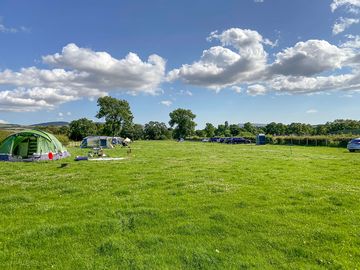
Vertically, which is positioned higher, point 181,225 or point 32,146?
point 32,146

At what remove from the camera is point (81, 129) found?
125m

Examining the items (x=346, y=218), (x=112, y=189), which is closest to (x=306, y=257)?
(x=346, y=218)

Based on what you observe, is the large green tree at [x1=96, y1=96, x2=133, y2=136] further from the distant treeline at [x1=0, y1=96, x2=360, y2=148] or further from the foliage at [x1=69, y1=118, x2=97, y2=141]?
the foliage at [x1=69, y1=118, x2=97, y2=141]

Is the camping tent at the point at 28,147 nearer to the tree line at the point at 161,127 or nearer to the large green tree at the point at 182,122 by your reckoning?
the tree line at the point at 161,127

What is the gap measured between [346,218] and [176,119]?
161m

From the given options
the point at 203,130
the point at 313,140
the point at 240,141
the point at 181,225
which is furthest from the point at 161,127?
the point at 181,225

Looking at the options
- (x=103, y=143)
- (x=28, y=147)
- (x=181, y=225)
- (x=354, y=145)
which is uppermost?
(x=354, y=145)

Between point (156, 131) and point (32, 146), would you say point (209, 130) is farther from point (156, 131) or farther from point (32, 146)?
point (32, 146)

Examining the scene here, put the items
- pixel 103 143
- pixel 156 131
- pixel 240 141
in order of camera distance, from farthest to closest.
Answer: pixel 156 131 < pixel 240 141 < pixel 103 143

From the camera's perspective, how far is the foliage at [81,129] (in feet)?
402

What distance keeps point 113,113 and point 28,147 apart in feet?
288

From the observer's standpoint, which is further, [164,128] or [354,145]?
[164,128]

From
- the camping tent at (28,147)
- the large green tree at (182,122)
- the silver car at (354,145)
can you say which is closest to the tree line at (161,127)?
the large green tree at (182,122)

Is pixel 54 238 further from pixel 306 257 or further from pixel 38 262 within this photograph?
pixel 306 257
